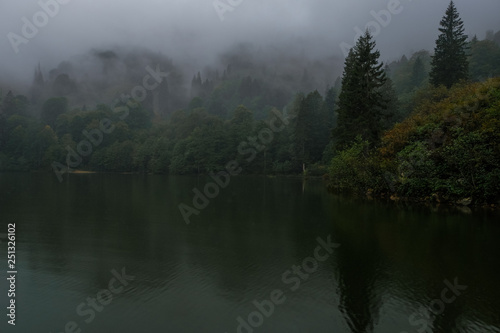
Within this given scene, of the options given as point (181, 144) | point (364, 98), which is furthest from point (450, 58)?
point (181, 144)

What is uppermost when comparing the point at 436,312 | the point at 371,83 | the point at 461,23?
the point at 461,23

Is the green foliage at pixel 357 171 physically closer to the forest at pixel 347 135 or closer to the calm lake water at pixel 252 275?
the forest at pixel 347 135

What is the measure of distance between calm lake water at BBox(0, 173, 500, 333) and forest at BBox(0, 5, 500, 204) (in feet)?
29.5

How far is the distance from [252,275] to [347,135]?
1231 inches

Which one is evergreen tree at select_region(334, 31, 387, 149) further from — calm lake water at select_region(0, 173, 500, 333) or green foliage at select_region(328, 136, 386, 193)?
calm lake water at select_region(0, 173, 500, 333)

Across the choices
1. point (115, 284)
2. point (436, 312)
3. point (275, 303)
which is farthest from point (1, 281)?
point (436, 312)

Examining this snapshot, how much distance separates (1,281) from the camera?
8.79m

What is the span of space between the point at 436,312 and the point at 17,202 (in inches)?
967

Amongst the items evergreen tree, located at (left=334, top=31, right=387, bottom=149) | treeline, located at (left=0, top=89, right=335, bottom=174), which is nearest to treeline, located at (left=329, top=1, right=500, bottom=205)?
evergreen tree, located at (left=334, top=31, right=387, bottom=149)

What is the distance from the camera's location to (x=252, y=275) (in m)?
9.41

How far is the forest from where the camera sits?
82.3 feet

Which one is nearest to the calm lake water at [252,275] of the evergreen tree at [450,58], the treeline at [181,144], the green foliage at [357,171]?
the green foliage at [357,171]

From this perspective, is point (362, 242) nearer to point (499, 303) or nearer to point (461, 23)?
point (499, 303)

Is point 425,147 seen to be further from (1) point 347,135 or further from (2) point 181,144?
(2) point 181,144
